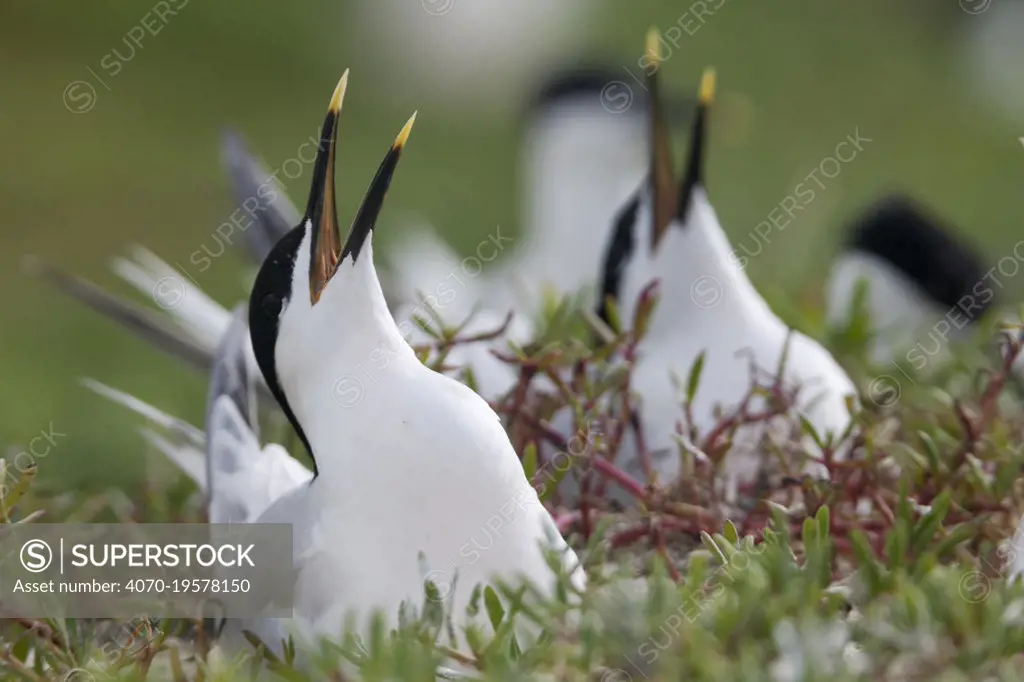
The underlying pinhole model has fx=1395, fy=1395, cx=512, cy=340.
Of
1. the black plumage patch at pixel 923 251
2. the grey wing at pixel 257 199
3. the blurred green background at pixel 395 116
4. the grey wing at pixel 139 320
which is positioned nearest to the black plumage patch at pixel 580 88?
the blurred green background at pixel 395 116

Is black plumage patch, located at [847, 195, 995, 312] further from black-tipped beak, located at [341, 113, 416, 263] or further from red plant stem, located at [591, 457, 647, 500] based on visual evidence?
black-tipped beak, located at [341, 113, 416, 263]

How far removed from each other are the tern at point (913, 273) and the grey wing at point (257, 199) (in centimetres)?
120

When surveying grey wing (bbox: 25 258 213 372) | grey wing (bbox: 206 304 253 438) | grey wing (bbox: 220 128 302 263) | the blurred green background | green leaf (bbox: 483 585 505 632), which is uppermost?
the blurred green background

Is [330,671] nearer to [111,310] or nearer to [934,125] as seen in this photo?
[111,310]

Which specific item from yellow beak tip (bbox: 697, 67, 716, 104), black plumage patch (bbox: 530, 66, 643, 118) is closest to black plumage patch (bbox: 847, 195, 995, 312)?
black plumage patch (bbox: 530, 66, 643, 118)

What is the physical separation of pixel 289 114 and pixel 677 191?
6.10 meters

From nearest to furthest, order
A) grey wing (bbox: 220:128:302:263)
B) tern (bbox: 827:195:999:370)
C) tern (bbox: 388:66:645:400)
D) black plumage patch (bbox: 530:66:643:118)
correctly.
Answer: grey wing (bbox: 220:128:302:263)
tern (bbox: 827:195:999:370)
tern (bbox: 388:66:645:400)
black plumage patch (bbox: 530:66:643:118)

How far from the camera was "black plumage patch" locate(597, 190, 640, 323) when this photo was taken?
2.13 metres

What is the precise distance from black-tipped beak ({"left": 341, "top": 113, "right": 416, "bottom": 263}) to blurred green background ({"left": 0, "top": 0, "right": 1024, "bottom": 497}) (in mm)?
3245

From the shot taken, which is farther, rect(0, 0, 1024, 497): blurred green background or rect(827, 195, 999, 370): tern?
rect(0, 0, 1024, 497): blurred green background

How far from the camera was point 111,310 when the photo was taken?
74.4 inches

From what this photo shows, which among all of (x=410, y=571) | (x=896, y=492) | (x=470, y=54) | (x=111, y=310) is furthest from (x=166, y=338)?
(x=470, y=54)

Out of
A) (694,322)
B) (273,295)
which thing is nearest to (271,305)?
(273,295)

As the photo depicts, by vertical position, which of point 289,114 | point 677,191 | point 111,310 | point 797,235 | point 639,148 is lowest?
point 677,191
